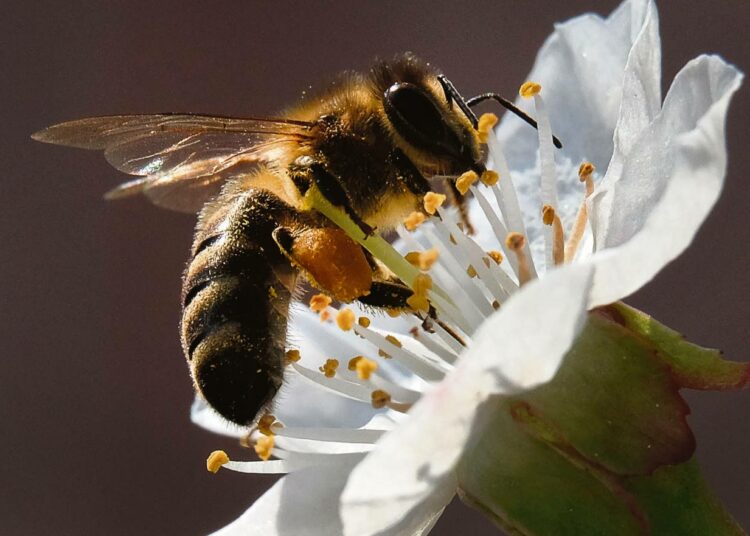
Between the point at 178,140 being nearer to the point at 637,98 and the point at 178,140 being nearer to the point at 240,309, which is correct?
the point at 240,309

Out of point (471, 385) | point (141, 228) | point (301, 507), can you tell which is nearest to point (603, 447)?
point (471, 385)

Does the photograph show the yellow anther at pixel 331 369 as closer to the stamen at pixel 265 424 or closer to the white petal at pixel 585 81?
the stamen at pixel 265 424

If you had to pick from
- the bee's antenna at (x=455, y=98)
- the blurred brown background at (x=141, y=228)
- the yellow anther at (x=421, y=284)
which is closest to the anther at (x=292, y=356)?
the yellow anther at (x=421, y=284)

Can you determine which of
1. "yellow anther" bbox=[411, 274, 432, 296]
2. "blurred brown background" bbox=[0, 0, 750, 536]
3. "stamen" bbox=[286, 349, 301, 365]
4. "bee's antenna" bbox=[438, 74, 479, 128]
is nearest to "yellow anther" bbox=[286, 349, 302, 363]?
"stamen" bbox=[286, 349, 301, 365]

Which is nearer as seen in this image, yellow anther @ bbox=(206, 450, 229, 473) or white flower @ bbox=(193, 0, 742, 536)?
white flower @ bbox=(193, 0, 742, 536)

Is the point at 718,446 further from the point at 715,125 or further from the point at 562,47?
the point at 715,125

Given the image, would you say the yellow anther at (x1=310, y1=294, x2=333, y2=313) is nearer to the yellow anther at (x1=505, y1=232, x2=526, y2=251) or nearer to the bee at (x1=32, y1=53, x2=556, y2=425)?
the bee at (x1=32, y1=53, x2=556, y2=425)
